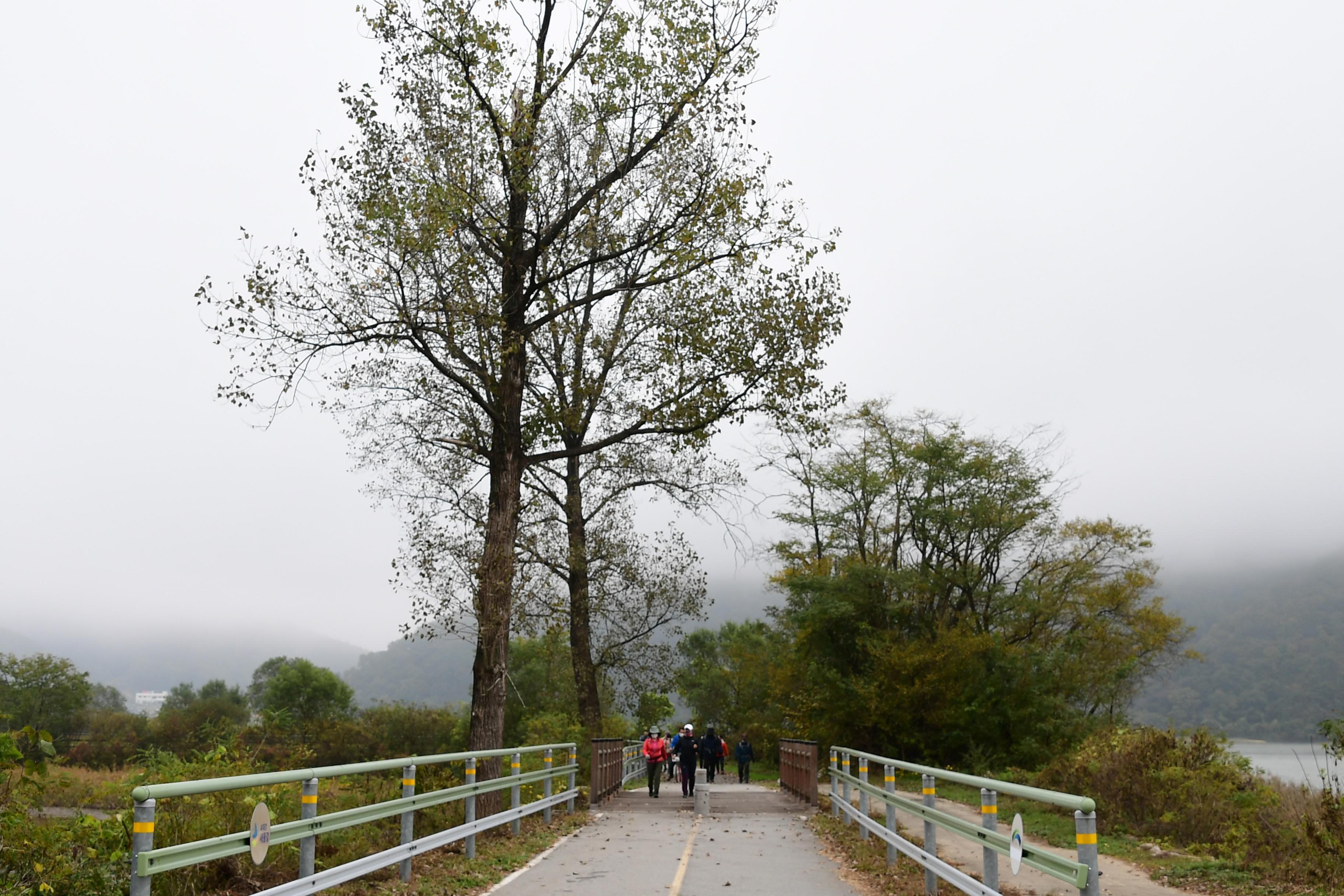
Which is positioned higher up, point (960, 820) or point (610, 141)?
point (610, 141)

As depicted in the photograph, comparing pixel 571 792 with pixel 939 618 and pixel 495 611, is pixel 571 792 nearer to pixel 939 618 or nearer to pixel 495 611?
pixel 495 611

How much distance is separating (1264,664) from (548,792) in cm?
5612

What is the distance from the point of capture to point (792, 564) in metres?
47.7

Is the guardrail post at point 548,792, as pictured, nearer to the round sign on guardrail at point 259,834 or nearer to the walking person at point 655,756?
the walking person at point 655,756

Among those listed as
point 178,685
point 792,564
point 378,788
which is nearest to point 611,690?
point 792,564

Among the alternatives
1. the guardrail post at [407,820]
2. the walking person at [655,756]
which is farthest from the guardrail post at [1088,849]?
the walking person at [655,756]

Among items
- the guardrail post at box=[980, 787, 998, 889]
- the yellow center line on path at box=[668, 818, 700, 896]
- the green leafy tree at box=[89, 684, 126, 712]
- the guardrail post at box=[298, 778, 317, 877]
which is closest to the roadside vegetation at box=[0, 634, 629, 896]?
the guardrail post at box=[298, 778, 317, 877]

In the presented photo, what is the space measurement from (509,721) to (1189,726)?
46998 millimetres

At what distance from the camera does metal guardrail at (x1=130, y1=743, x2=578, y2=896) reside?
234 inches

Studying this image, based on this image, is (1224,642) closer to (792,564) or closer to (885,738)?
(792,564)

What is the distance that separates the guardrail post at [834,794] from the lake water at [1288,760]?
7.32m

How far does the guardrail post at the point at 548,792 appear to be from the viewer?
17.6 m

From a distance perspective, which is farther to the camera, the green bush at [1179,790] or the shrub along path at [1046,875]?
the green bush at [1179,790]

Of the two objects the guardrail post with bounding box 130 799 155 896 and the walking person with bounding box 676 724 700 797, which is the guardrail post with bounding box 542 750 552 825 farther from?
the guardrail post with bounding box 130 799 155 896
